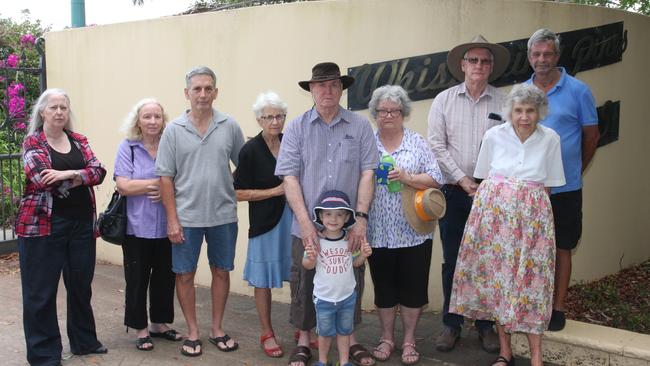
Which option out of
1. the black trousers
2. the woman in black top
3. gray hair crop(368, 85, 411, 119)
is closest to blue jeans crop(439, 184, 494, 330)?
gray hair crop(368, 85, 411, 119)

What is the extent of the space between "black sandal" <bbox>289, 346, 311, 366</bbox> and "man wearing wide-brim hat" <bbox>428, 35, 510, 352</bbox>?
938mm

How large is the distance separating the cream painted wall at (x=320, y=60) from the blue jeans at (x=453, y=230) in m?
0.87

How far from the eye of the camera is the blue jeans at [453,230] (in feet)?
14.8

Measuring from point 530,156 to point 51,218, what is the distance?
2.96 metres

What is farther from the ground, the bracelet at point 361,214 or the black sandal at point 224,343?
the bracelet at point 361,214

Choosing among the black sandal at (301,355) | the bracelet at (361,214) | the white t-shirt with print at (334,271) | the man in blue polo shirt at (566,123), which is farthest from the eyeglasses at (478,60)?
the black sandal at (301,355)

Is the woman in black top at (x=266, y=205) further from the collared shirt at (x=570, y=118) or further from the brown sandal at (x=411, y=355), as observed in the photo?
the collared shirt at (x=570, y=118)

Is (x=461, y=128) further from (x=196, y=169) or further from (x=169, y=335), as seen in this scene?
(x=169, y=335)

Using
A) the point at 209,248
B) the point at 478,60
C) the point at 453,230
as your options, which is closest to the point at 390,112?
the point at 478,60

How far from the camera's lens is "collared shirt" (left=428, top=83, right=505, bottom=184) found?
4.37m

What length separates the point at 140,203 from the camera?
14.6 feet

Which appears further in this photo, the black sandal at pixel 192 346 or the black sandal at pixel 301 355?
the black sandal at pixel 192 346

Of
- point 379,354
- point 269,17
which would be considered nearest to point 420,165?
point 379,354

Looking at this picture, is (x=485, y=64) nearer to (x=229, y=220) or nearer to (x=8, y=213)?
(x=229, y=220)
